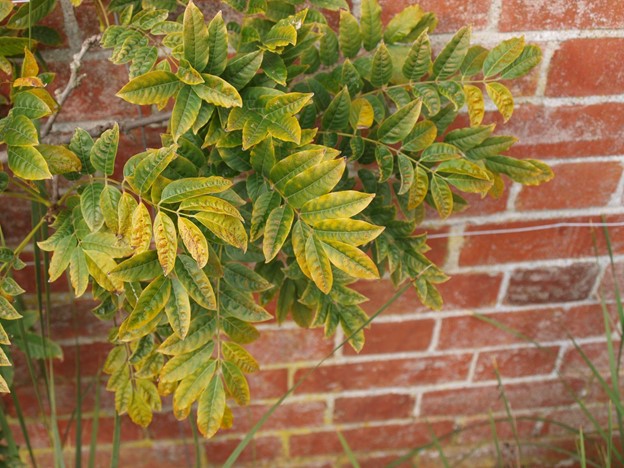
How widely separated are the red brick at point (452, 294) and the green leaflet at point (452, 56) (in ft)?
1.32

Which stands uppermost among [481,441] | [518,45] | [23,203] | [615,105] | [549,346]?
[518,45]

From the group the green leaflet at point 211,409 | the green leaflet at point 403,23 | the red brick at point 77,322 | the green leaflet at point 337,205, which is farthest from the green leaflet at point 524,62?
the red brick at point 77,322

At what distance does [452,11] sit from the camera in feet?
2.78

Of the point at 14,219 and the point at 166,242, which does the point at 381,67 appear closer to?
the point at 166,242

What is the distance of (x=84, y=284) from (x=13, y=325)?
0.31 m

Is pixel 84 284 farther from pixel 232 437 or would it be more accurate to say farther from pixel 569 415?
pixel 569 415

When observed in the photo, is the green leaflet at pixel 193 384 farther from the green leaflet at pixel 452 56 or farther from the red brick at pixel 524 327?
the red brick at pixel 524 327

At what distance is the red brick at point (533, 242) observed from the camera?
1.03 m

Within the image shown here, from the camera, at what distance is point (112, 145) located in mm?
643

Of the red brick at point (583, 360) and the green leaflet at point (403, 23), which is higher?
the green leaflet at point (403, 23)

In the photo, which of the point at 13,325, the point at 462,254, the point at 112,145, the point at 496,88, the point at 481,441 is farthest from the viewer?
the point at 481,441

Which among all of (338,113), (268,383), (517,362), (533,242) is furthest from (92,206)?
(517,362)

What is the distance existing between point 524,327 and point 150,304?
73 cm

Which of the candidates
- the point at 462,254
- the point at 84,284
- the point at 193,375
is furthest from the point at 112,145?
the point at 462,254
